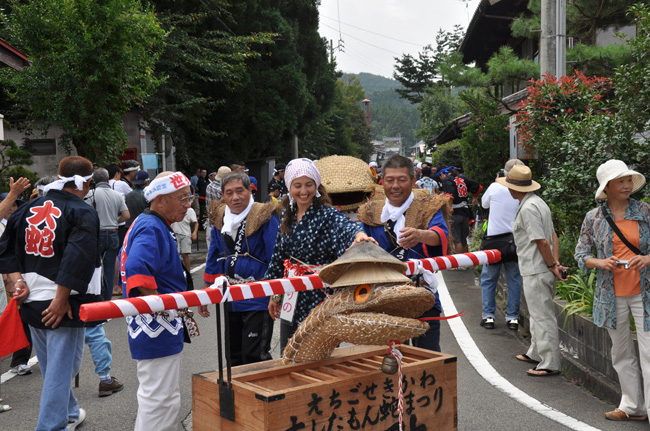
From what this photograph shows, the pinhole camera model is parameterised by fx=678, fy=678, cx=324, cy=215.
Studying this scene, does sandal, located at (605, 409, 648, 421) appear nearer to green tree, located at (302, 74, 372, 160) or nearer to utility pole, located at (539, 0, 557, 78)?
utility pole, located at (539, 0, 557, 78)

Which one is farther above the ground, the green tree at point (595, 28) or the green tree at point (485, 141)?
the green tree at point (595, 28)

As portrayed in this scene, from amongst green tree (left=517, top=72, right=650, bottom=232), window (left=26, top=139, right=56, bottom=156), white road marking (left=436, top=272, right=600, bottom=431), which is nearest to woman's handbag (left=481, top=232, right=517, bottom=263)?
green tree (left=517, top=72, right=650, bottom=232)

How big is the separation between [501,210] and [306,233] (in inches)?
197

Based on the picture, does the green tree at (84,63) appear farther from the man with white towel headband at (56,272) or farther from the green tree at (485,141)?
the man with white towel headband at (56,272)

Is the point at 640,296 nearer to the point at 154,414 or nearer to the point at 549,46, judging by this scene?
the point at 154,414

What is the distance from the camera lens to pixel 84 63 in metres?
13.8

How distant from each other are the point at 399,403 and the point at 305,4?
104 feet

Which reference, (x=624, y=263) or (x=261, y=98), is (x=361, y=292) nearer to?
(x=624, y=263)

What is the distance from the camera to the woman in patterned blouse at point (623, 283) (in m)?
5.19

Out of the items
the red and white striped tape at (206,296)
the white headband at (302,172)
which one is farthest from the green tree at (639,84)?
the white headband at (302,172)

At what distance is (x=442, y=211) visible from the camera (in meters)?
4.76

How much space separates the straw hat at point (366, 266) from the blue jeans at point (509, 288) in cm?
569

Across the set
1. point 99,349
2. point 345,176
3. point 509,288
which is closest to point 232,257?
point 345,176

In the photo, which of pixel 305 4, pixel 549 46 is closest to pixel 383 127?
pixel 305 4
